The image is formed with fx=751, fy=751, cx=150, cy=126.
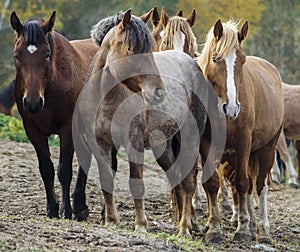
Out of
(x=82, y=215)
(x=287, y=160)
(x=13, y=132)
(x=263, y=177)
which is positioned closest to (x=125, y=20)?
(x=82, y=215)

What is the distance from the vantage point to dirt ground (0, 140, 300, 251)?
19.7 feet

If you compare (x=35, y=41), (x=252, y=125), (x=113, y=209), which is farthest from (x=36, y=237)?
(x=252, y=125)

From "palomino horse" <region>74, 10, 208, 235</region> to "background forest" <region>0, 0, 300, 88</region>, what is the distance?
38.6 feet

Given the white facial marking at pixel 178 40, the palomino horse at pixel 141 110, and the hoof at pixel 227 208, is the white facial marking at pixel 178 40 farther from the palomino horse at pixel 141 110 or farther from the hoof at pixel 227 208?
the hoof at pixel 227 208

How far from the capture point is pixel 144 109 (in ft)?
24.7

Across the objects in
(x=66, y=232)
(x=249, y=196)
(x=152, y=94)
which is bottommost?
(x=249, y=196)

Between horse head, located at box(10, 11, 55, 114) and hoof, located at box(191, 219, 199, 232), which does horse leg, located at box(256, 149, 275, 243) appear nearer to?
hoof, located at box(191, 219, 199, 232)

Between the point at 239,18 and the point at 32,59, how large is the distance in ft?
56.2

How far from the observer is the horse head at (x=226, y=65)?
7.33 meters

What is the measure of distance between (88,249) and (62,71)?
9.48ft

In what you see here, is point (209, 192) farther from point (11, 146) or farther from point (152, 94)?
point (11, 146)

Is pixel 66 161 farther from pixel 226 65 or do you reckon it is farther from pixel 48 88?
pixel 226 65

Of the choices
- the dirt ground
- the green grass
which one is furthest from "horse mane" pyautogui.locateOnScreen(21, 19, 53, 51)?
the green grass

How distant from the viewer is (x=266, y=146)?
8.95 m
